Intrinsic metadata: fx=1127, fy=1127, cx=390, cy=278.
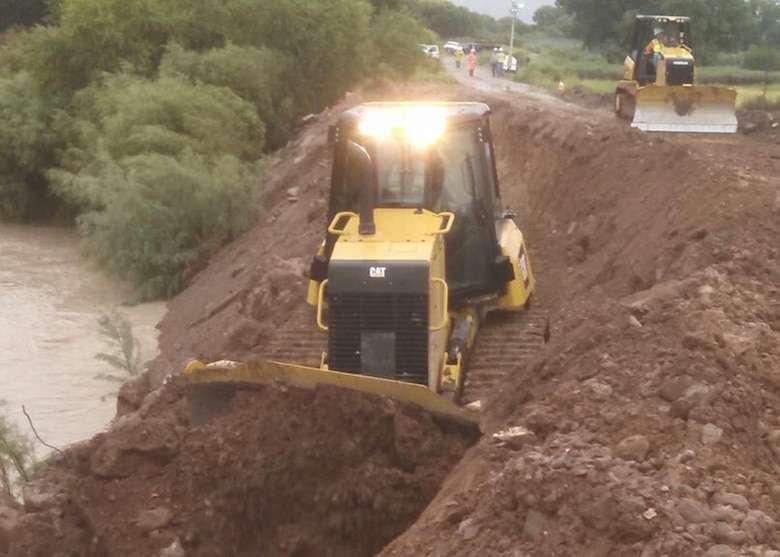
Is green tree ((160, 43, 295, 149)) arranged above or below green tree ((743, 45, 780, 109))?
above

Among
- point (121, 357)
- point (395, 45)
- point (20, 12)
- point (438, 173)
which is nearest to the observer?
point (438, 173)

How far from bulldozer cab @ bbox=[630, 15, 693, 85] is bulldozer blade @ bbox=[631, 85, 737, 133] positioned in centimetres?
316

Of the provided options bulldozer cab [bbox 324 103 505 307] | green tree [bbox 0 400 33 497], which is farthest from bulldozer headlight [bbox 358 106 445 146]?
green tree [bbox 0 400 33 497]

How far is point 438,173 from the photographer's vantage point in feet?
29.9

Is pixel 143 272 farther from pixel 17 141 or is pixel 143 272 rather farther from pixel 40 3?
pixel 40 3

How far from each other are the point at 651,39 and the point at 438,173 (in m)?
16.9

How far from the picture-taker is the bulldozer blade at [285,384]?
7.27 metres

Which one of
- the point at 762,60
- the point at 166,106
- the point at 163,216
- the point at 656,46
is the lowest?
the point at 163,216

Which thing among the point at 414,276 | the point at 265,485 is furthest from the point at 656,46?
the point at 265,485

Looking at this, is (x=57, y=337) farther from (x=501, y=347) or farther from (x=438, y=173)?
(x=438, y=173)

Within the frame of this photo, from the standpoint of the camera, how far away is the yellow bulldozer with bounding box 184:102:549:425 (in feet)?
25.1

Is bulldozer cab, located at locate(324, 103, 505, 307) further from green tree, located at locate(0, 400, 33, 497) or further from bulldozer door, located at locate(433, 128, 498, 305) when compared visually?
green tree, located at locate(0, 400, 33, 497)

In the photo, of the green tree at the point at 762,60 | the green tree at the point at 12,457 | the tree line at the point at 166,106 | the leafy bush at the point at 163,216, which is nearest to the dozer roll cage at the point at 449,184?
the green tree at the point at 12,457

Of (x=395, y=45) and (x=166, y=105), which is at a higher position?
(x=395, y=45)
